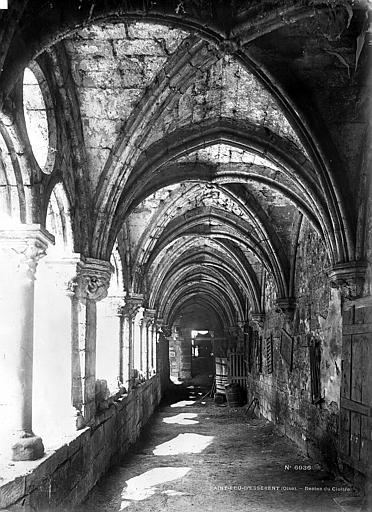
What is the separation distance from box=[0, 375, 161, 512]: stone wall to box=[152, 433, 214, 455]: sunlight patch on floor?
71 cm

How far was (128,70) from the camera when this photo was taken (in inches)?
254

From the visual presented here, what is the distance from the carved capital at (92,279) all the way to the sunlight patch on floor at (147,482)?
8.84 feet

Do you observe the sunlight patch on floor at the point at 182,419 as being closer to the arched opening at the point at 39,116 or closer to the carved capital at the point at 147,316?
the carved capital at the point at 147,316

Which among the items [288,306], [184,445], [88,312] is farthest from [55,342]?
[288,306]

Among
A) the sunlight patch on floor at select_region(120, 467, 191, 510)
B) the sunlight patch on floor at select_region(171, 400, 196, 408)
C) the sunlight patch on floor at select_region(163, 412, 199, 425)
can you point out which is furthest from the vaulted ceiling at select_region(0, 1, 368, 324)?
the sunlight patch on floor at select_region(171, 400, 196, 408)

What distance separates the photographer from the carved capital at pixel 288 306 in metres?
12.4

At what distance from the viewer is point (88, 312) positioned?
25.6ft

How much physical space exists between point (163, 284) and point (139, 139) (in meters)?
13.4

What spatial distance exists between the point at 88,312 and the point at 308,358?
16.3ft

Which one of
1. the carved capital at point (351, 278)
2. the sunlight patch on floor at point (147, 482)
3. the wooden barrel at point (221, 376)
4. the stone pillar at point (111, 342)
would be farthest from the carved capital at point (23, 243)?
the wooden barrel at point (221, 376)

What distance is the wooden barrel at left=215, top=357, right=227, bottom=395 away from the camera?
24.4 m

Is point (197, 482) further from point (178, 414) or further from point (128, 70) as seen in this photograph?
point (178, 414)

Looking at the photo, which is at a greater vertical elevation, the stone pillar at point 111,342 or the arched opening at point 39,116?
the arched opening at point 39,116

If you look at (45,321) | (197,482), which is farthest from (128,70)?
(197,482)
